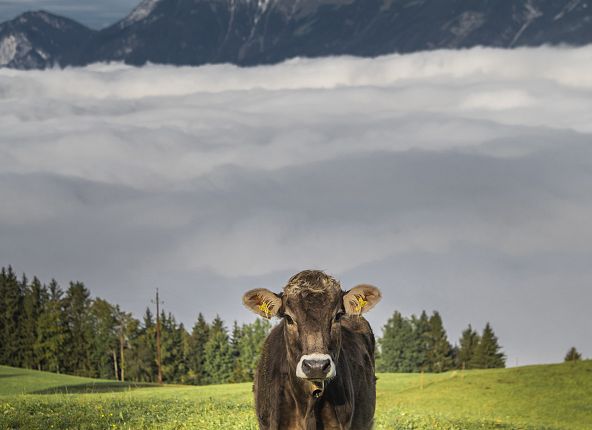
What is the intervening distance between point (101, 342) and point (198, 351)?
2288 cm

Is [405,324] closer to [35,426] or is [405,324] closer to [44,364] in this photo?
[44,364]

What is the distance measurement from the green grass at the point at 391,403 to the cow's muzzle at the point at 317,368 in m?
14.2

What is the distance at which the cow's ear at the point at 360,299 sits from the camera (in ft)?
66.0

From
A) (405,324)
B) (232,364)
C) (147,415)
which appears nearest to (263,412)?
(147,415)

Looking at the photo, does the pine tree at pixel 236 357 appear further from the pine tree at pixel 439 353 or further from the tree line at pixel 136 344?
the pine tree at pixel 439 353

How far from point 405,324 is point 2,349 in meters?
83.3

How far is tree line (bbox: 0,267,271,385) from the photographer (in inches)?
6107

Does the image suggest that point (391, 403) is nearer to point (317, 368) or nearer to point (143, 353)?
point (317, 368)

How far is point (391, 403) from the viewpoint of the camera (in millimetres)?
63781

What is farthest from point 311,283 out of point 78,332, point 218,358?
point 218,358

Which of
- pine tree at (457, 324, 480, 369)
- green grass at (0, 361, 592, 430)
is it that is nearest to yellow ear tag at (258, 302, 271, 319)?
green grass at (0, 361, 592, 430)

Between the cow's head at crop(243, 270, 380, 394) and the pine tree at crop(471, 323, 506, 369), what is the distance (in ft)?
557

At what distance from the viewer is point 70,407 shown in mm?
38562

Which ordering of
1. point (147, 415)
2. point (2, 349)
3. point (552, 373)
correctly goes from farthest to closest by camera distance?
1. point (2, 349)
2. point (552, 373)
3. point (147, 415)
